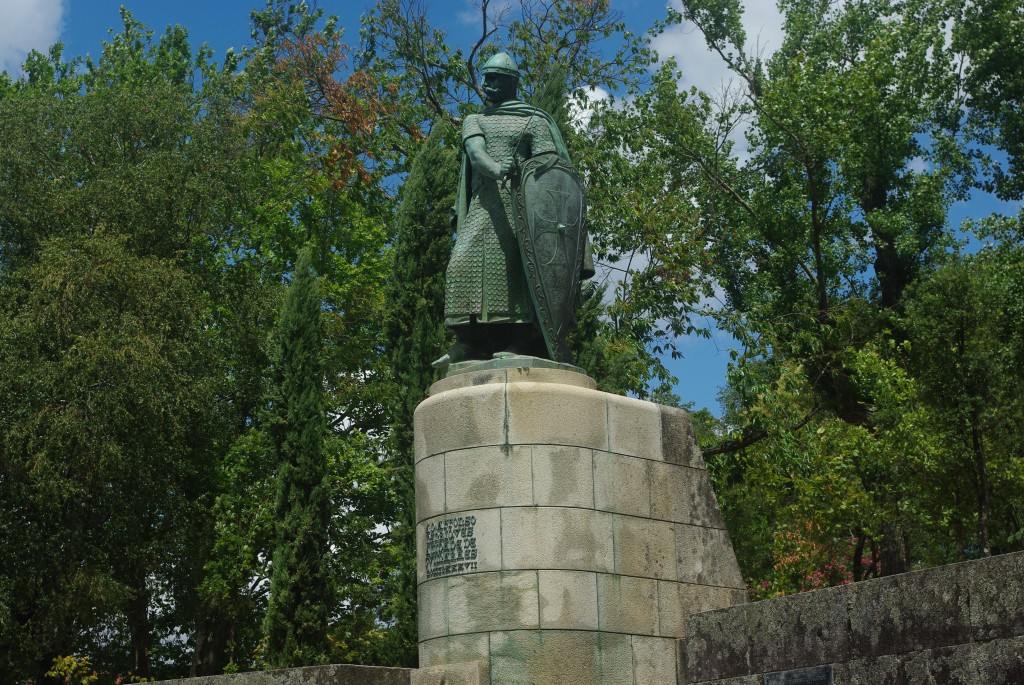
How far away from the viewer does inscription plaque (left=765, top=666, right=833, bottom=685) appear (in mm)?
8516

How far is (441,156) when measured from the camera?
816 inches

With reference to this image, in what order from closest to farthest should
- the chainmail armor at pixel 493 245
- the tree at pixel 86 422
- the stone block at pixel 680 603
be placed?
1. the stone block at pixel 680 603
2. the chainmail armor at pixel 493 245
3. the tree at pixel 86 422

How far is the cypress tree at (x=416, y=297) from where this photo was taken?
19.0 m

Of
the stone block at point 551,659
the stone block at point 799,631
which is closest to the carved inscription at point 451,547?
the stone block at point 551,659

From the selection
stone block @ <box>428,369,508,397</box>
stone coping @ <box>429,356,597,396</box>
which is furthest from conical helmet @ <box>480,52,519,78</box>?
stone block @ <box>428,369,508,397</box>

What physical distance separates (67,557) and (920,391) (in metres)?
13.9

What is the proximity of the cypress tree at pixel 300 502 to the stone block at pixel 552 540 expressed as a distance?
8633 mm

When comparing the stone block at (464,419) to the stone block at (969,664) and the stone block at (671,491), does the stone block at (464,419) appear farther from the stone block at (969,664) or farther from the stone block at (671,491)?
the stone block at (969,664)

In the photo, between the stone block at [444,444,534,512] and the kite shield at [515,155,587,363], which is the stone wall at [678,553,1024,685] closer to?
the stone block at [444,444,534,512]

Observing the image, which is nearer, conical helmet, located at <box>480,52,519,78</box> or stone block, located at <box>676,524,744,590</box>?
stone block, located at <box>676,524,744,590</box>

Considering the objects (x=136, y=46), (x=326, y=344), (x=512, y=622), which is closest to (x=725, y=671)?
(x=512, y=622)

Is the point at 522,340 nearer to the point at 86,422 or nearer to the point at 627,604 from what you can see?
the point at 627,604

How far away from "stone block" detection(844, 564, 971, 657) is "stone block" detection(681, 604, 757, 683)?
1040mm

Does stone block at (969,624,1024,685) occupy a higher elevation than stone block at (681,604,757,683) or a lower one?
lower
